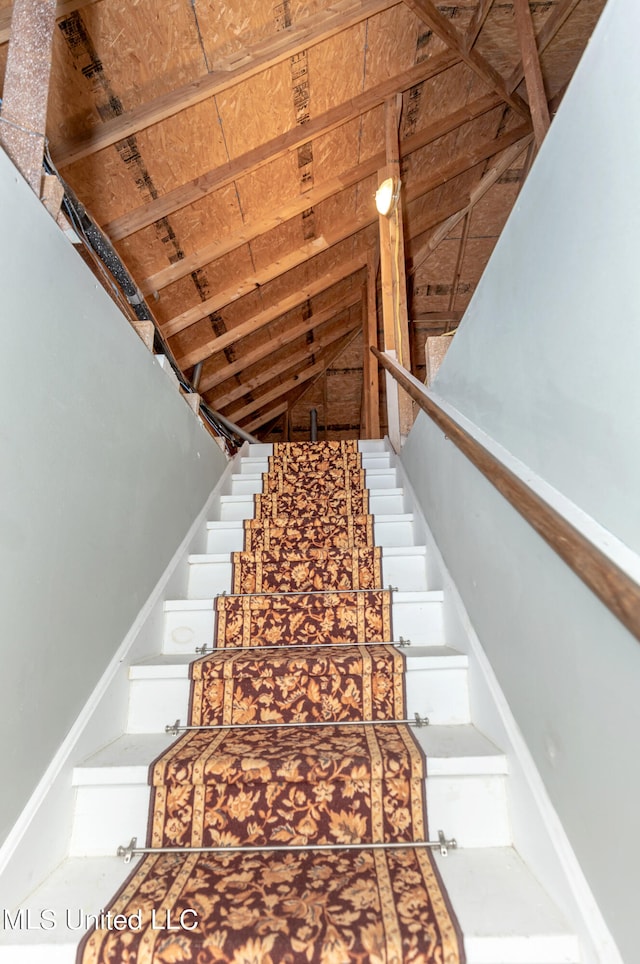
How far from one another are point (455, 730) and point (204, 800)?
0.71 meters

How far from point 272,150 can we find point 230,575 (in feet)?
8.30

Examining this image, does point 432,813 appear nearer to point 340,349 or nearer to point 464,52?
point 464,52

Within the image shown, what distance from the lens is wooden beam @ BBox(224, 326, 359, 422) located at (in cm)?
670

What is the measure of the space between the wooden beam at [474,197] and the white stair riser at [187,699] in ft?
15.2

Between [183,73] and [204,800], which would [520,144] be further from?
[204,800]

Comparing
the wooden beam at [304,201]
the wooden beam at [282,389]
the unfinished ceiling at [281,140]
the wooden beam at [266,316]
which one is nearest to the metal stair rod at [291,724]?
the unfinished ceiling at [281,140]

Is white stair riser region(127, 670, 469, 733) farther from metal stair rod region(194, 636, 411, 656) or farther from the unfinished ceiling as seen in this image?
the unfinished ceiling

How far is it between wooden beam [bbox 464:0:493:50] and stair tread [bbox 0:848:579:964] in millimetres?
4187

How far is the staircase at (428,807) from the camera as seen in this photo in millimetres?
1009

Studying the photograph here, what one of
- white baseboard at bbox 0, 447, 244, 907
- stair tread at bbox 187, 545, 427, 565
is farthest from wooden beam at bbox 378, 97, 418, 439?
white baseboard at bbox 0, 447, 244, 907

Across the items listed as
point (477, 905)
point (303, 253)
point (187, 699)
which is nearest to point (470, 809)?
point (477, 905)

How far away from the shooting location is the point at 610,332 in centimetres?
93

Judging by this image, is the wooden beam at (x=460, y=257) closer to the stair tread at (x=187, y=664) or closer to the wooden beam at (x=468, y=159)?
the wooden beam at (x=468, y=159)

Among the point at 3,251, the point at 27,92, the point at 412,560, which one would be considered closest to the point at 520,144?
the point at 412,560
